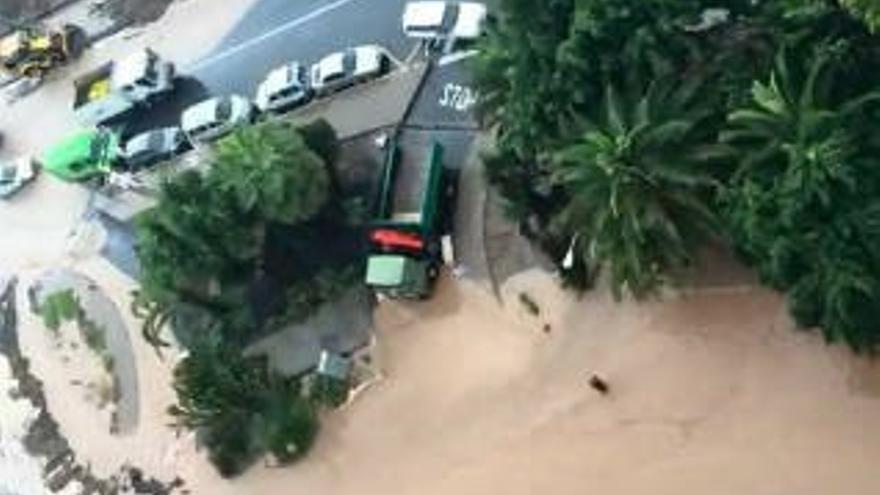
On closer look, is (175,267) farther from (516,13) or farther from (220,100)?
(516,13)

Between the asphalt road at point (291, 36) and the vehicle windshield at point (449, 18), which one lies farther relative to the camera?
the asphalt road at point (291, 36)

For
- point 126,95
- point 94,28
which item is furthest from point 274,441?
point 94,28

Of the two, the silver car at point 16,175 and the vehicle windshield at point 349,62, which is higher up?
the vehicle windshield at point 349,62

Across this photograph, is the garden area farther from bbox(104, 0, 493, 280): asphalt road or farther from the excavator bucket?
the excavator bucket

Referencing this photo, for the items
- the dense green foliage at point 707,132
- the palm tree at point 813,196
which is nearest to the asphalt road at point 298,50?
the dense green foliage at point 707,132

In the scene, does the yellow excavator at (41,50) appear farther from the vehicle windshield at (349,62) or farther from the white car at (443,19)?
the white car at (443,19)

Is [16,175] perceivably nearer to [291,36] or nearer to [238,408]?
[291,36]

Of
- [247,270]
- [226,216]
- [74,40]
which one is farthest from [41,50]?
[226,216]
